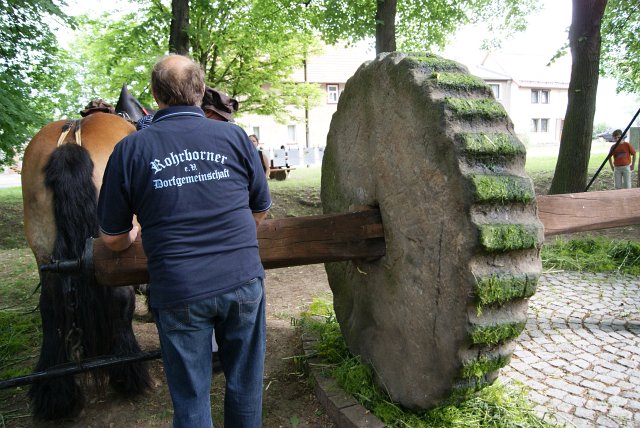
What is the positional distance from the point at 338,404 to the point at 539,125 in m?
48.7

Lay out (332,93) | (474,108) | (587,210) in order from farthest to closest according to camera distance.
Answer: (332,93)
(587,210)
(474,108)

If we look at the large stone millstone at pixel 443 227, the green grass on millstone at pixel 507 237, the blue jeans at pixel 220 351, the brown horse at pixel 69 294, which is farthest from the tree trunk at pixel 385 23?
the blue jeans at pixel 220 351

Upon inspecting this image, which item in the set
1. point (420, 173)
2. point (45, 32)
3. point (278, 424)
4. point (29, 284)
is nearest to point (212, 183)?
point (420, 173)

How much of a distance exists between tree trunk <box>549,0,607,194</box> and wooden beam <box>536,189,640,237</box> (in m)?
5.25

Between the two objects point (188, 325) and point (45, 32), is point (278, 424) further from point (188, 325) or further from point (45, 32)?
point (45, 32)

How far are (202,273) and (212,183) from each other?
338 millimetres

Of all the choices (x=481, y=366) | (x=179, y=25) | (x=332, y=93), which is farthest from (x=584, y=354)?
(x=332, y=93)

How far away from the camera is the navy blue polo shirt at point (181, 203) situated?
1.70m

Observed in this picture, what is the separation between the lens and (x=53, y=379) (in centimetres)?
268

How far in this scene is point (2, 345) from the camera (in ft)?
11.9

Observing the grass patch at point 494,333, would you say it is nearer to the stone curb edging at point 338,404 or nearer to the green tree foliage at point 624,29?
the stone curb edging at point 338,404

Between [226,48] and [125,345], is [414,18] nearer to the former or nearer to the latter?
[226,48]

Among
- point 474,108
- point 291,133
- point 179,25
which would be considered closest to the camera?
point 474,108

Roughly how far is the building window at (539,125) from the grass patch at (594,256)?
43.7 m
